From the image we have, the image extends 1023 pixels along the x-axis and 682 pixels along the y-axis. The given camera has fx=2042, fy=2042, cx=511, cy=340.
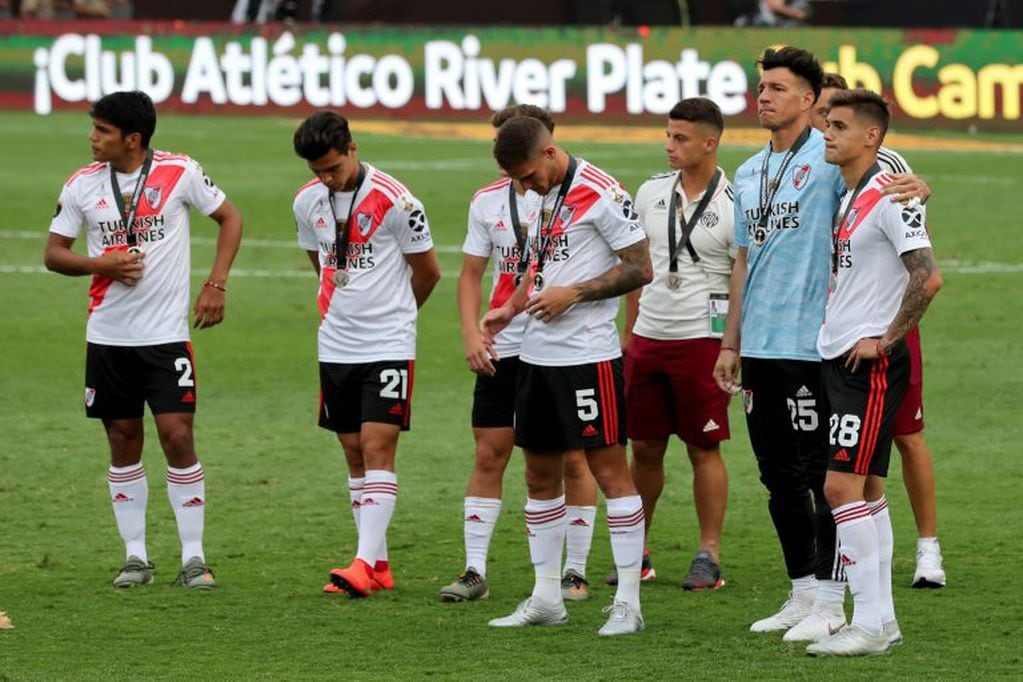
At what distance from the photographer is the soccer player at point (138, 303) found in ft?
30.0

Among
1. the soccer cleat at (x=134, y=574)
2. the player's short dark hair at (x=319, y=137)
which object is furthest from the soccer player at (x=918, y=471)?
the soccer cleat at (x=134, y=574)

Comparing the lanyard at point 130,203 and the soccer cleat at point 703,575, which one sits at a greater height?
the lanyard at point 130,203

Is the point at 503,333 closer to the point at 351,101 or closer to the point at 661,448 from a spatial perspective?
the point at 661,448

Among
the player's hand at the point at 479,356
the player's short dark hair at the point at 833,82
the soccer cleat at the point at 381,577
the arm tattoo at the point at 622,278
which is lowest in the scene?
the soccer cleat at the point at 381,577

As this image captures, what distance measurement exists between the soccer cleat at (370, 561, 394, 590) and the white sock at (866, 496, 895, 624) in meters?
2.36

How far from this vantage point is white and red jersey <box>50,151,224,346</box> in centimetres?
916

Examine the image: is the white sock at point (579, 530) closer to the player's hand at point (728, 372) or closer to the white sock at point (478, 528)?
the white sock at point (478, 528)

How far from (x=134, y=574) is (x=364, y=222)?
188 centimetres

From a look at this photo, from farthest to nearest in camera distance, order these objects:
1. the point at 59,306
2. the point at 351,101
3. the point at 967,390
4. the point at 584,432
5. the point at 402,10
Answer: the point at 402,10 → the point at 351,101 → the point at 59,306 → the point at 967,390 → the point at 584,432

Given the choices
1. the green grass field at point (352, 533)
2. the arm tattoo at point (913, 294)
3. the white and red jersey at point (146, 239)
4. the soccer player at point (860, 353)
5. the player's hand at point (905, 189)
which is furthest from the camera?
the white and red jersey at point (146, 239)

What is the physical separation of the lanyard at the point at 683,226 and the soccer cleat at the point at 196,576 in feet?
8.25

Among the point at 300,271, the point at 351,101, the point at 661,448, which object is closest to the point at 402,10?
the point at 351,101

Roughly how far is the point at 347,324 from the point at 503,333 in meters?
0.71

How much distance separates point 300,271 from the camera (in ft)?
63.1
